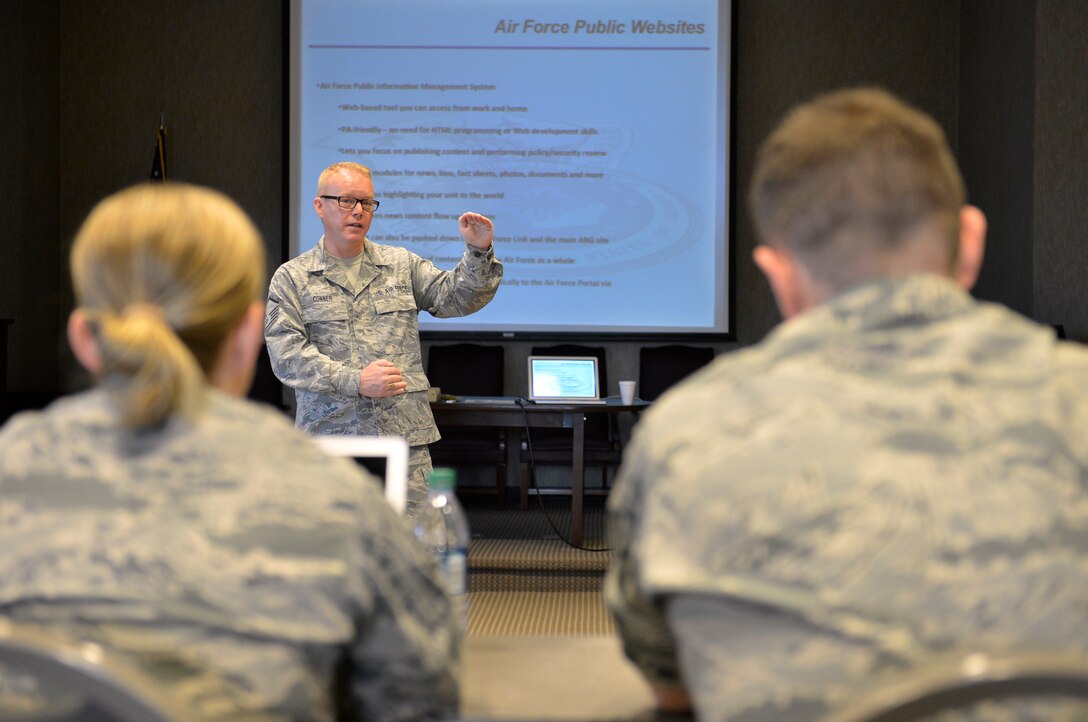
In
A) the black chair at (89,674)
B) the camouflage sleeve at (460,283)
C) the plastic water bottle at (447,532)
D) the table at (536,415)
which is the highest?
the camouflage sleeve at (460,283)

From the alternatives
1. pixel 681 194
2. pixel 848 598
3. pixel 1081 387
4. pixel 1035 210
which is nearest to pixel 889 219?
pixel 1081 387

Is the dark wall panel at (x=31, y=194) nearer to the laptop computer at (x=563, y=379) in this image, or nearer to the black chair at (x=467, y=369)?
the black chair at (x=467, y=369)

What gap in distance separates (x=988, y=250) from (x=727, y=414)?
6052mm

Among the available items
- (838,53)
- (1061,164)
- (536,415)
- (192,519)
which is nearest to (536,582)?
(536,415)

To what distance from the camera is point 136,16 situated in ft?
22.9

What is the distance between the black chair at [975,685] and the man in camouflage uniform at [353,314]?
9.02ft

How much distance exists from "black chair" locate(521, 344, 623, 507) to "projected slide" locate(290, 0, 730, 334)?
1.98ft

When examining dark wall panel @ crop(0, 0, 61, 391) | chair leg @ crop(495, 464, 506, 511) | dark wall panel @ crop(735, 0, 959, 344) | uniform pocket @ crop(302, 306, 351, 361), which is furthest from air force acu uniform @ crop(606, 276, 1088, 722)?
dark wall panel @ crop(0, 0, 61, 391)

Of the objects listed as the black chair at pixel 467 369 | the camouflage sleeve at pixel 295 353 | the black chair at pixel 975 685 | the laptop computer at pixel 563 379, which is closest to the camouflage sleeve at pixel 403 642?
the black chair at pixel 975 685

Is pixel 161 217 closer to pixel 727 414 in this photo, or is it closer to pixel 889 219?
pixel 727 414

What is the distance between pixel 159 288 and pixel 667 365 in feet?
18.5

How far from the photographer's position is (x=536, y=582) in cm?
454

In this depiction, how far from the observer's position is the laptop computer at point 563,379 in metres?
4.88

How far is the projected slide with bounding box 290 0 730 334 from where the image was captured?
6703 mm
